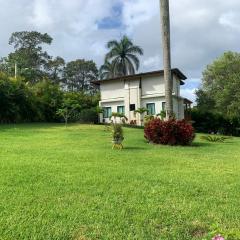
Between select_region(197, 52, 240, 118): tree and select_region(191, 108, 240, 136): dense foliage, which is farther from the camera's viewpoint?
select_region(197, 52, 240, 118): tree

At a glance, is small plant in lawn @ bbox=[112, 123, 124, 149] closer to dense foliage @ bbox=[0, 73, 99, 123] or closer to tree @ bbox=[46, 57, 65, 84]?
dense foliage @ bbox=[0, 73, 99, 123]

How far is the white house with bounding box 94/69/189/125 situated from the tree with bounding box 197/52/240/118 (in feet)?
35.8

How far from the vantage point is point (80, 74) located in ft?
237

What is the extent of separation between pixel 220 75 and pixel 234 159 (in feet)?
150

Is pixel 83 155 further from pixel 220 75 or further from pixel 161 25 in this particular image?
pixel 220 75

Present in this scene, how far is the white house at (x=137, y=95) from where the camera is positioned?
41.1 metres

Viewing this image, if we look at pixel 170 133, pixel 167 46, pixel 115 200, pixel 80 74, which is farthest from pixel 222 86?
pixel 115 200

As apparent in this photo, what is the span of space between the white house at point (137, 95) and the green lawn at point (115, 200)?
29.8 meters

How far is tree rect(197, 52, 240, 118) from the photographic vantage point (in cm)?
5341

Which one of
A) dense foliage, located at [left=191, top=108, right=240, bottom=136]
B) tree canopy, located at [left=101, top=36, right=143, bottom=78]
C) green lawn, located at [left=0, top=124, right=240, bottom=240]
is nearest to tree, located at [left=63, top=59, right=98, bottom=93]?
tree canopy, located at [left=101, top=36, right=143, bottom=78]

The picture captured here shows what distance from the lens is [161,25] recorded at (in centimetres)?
2188

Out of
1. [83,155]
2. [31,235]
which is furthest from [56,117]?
[31,235]

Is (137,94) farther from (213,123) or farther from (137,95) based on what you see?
(213,123)

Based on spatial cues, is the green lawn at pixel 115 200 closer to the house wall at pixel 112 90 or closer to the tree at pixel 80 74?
the house wall at pixel 112 90
